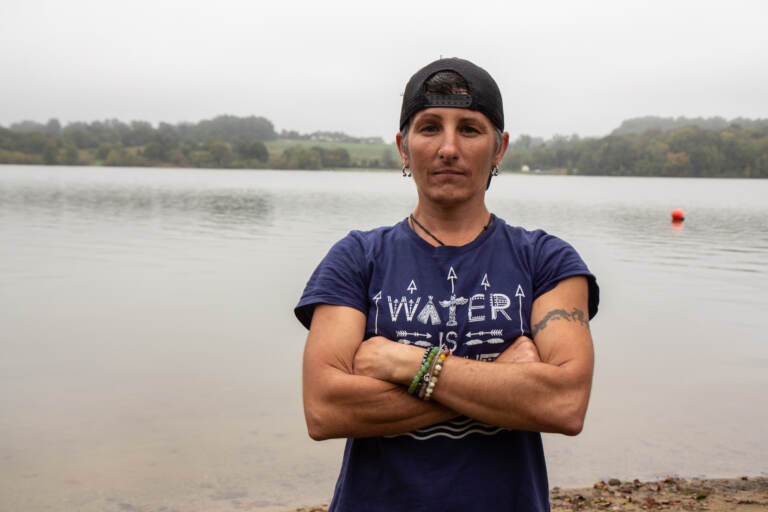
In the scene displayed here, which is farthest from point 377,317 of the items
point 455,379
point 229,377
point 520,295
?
point 229,377

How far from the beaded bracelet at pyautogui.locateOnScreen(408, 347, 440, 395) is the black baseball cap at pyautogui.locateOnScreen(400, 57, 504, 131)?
3.28 ft

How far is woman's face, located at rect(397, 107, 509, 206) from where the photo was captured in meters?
2.68

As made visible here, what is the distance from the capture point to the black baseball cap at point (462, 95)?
266 cm

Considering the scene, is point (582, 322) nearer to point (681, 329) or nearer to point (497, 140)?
point (497, 140)

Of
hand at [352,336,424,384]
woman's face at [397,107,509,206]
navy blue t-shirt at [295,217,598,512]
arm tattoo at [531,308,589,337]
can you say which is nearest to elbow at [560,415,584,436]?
navy blue t-shirt at [295,217,598,512]

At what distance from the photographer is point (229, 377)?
33.1 ft

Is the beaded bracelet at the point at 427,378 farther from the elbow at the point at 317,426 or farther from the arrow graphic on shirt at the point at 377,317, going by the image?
the elbow at the point at 317,426

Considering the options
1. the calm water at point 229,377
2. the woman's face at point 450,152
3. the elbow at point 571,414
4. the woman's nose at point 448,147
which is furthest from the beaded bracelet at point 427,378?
the calm water at point 229,377

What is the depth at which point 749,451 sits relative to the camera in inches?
303

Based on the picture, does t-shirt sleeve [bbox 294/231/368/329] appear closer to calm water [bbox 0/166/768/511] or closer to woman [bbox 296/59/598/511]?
woman [bbox 296/59/598/511]

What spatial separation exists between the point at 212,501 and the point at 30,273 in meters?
15.1

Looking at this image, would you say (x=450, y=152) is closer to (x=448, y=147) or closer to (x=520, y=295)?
(x=448, y=147)

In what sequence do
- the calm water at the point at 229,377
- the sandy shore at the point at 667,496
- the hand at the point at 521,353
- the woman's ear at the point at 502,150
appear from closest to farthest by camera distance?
the hand at the point at 521,353, the woman's ear at the point at 502,150, the sandy shore at the point at 667,496, the calm water at the point at 229,377

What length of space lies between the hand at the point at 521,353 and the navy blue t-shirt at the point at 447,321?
0.04 metres
